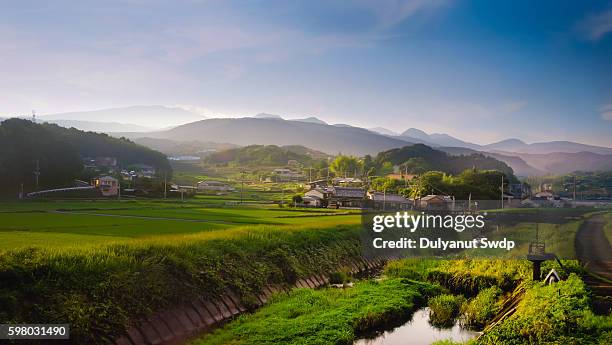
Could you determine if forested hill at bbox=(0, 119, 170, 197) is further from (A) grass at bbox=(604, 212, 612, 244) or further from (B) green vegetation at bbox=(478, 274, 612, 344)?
(A) grass at bbox=(604, 212, 612, 244)

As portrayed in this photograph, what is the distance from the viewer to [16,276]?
9.85 metres

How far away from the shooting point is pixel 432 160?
83.8 meters

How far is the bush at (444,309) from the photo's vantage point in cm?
1443

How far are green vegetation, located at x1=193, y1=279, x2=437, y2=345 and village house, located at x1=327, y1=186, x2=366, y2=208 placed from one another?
102 ft

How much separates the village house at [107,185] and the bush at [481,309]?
35722mm

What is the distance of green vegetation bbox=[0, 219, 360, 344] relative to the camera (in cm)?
965

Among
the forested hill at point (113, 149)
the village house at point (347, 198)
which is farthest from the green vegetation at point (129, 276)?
the forested hill at point (113, 149)

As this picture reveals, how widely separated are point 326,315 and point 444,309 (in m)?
4.08

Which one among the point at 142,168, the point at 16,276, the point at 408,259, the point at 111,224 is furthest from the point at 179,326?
the point at 142,168

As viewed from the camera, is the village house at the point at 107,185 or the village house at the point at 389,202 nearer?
the village house at the point at 389,202

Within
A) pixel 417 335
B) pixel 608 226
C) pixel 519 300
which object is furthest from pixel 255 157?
pixel 519 300

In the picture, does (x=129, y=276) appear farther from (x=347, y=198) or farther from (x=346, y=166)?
(x=346, y=166)

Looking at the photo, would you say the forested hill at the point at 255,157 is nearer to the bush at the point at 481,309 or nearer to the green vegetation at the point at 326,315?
the green vegetation at the point at 326,315

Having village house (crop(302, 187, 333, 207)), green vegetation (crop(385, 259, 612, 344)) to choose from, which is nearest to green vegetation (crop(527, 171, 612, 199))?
village house (crop(302, 187, 333, 207))
